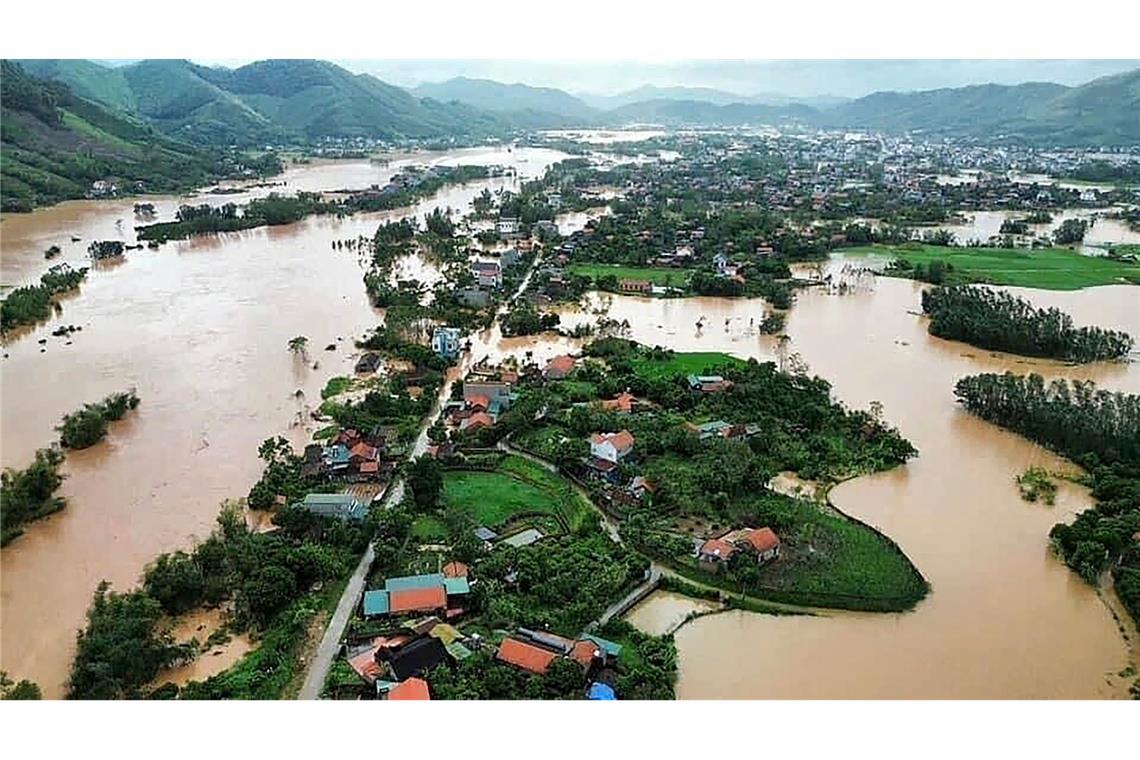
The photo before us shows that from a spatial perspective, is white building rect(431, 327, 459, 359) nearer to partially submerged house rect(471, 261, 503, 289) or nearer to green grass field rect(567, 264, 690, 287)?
partially submerged house rect(471, 261, 503, 289)

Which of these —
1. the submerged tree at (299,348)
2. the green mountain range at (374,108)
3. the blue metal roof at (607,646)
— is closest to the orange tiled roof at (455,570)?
the blue metal roof at (607,646)

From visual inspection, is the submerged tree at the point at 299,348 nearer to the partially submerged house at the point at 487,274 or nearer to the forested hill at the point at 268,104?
the partially submerged house at the point at 487,274

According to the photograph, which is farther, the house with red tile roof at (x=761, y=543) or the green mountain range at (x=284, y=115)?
the green mountain range at (x=284, y=115)

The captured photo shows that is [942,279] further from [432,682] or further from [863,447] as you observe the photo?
[432,682]

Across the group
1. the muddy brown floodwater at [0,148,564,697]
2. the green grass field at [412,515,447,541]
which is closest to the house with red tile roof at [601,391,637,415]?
the green grass field at [412,515,447,541]

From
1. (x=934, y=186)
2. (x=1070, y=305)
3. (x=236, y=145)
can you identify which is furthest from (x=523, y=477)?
(x=236, y=145)

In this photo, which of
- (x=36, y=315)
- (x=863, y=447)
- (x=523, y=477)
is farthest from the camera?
(x=36, y=315)
